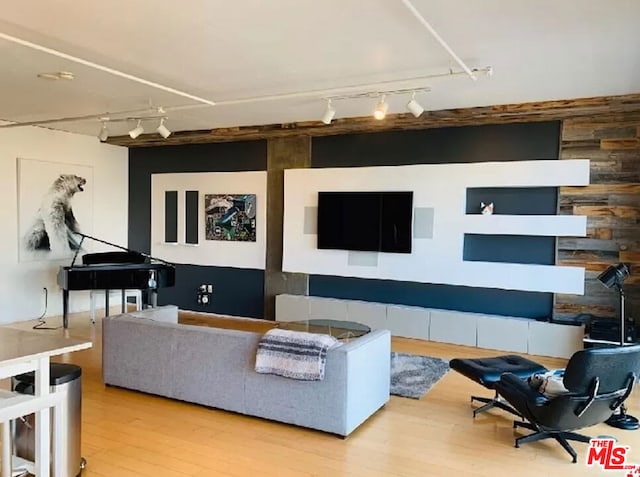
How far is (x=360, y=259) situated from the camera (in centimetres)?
681

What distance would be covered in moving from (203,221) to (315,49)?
465 cm

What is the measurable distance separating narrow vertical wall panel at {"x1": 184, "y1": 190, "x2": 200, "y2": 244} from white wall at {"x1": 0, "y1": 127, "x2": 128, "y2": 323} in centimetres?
132

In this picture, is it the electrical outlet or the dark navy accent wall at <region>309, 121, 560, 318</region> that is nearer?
the dark navy accent wall at <region>309, 121, 560, 318</region>

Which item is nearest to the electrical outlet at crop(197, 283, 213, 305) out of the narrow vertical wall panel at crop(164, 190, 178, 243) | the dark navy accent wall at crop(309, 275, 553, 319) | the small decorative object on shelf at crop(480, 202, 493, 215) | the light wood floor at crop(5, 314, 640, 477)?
the narrow vertical wall panel at crop(164, 190, 178, 243)

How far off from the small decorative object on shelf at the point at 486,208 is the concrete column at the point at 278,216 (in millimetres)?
2396

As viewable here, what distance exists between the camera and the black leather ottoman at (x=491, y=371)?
3.90m

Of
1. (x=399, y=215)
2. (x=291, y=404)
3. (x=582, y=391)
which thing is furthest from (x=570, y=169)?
(x=291, y=404)

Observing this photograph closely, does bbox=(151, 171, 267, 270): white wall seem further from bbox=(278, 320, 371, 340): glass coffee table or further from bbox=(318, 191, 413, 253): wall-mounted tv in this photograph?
bbox=(278, 320, 371, 340): glass coffee table

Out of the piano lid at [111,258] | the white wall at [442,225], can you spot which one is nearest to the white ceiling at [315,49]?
the white wall at [442,225]

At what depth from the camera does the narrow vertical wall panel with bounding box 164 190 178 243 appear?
27.1 feet

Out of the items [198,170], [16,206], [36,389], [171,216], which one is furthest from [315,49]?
[16,206]

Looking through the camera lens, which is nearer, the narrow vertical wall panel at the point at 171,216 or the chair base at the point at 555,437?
the chair base at the point at 555,437

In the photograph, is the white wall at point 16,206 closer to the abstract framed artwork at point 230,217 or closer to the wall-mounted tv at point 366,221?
the abstract framed artwork at point 230,217

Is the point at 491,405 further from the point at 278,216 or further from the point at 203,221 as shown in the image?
the point at 203,221
